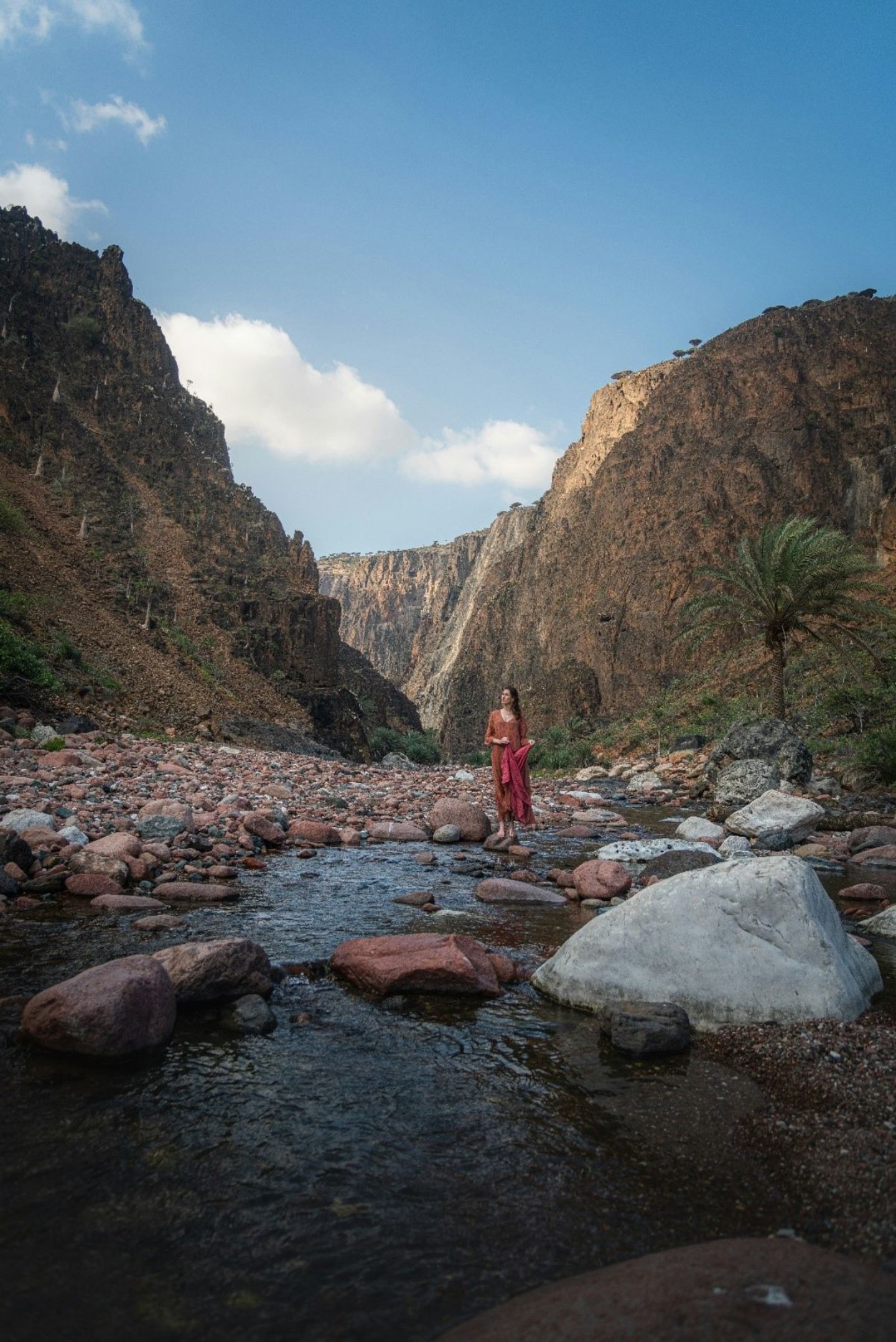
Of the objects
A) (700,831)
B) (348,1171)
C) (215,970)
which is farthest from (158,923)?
(700,831)

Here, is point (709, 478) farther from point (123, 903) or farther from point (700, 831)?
point (123, 903)

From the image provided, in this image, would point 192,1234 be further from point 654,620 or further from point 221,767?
point 654,620

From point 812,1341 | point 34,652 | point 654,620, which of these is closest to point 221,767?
point 34,652

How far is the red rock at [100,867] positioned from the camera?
5.59 m

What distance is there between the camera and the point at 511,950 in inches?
185

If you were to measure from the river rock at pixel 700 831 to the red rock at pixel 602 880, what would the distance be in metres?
3.15

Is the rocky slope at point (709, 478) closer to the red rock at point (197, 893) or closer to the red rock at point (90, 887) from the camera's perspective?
the red rock at point (197, 893)

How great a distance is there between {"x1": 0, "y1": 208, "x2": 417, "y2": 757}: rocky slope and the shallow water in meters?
15.1

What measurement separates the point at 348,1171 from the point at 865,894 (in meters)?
5.75

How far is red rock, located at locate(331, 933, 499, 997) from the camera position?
382 cm

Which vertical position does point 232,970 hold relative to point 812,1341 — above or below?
below

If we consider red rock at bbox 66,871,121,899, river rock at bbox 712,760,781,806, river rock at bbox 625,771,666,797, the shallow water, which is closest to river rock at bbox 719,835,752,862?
the shallow water

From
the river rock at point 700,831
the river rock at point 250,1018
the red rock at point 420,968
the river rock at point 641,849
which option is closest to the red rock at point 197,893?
the red rock at point 420,968

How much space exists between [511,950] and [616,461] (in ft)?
178
